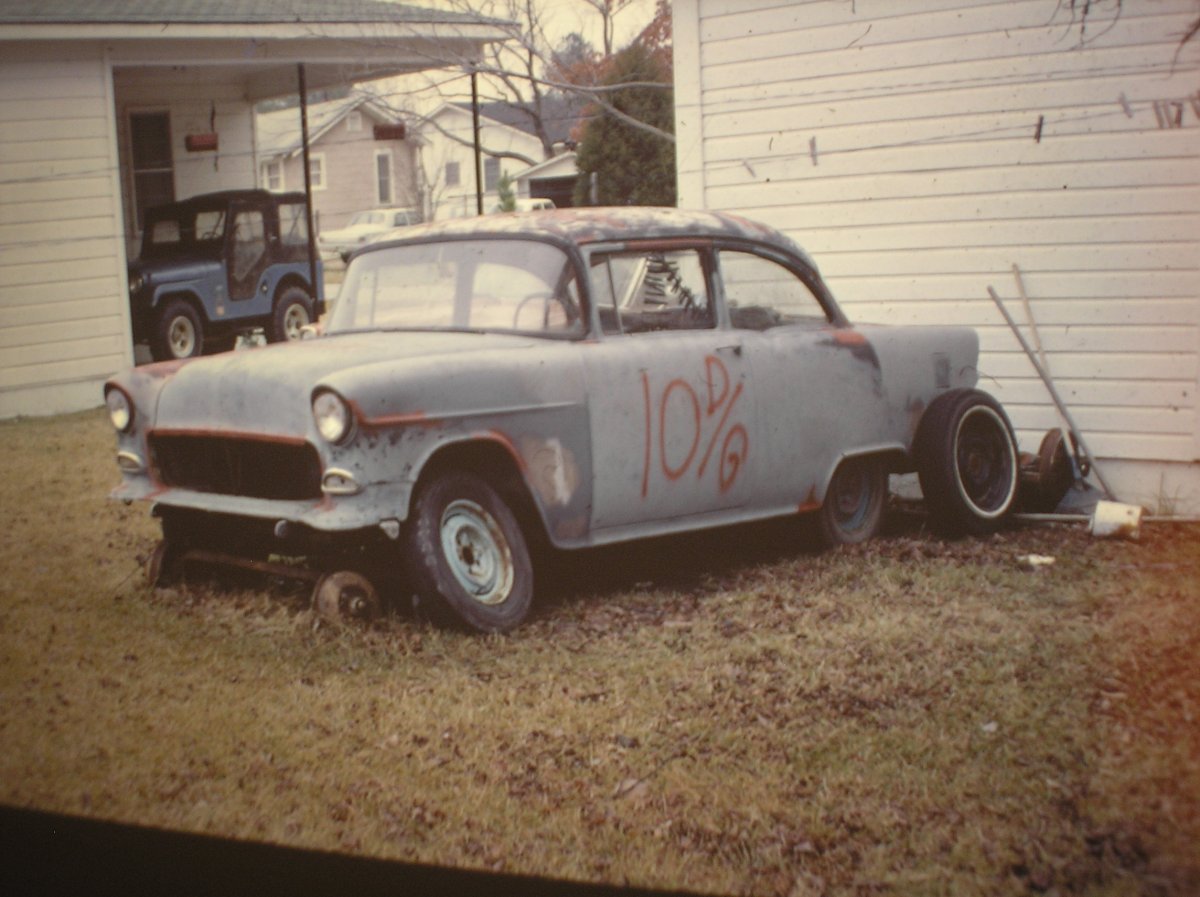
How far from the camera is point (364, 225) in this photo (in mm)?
43875

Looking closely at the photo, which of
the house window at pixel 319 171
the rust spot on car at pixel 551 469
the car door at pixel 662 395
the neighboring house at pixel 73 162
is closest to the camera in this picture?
the rust spot on car at pixel 551 469

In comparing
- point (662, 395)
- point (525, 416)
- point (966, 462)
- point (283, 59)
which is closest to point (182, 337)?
point (283, 59)

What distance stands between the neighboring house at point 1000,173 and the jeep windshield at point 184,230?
861 centimetres

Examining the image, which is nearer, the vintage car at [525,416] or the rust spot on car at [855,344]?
the vintage car at [525,416]

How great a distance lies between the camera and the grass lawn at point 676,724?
3.67 m

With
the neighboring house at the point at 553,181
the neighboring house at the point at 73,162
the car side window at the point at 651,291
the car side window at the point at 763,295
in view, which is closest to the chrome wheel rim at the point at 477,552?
the car side window at the point at 651,291

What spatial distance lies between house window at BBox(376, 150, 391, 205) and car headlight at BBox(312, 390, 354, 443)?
142ft

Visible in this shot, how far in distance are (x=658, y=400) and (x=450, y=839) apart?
2.80 meters

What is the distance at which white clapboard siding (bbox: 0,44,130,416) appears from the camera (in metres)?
13.9

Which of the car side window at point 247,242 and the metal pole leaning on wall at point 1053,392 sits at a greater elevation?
the car side window at point 247,242

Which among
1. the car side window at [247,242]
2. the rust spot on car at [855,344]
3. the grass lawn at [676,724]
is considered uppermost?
the car side window at [247,242]

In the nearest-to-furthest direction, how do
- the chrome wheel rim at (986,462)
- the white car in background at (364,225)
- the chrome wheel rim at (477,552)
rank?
the chrome wheel rim at (477,552), the chrome wheel rim at (986,462), the white car in background at (364,225)

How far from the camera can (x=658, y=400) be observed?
6.19m

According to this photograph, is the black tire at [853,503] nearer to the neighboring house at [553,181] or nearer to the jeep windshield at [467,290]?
the jeep windshield at [467,290]
